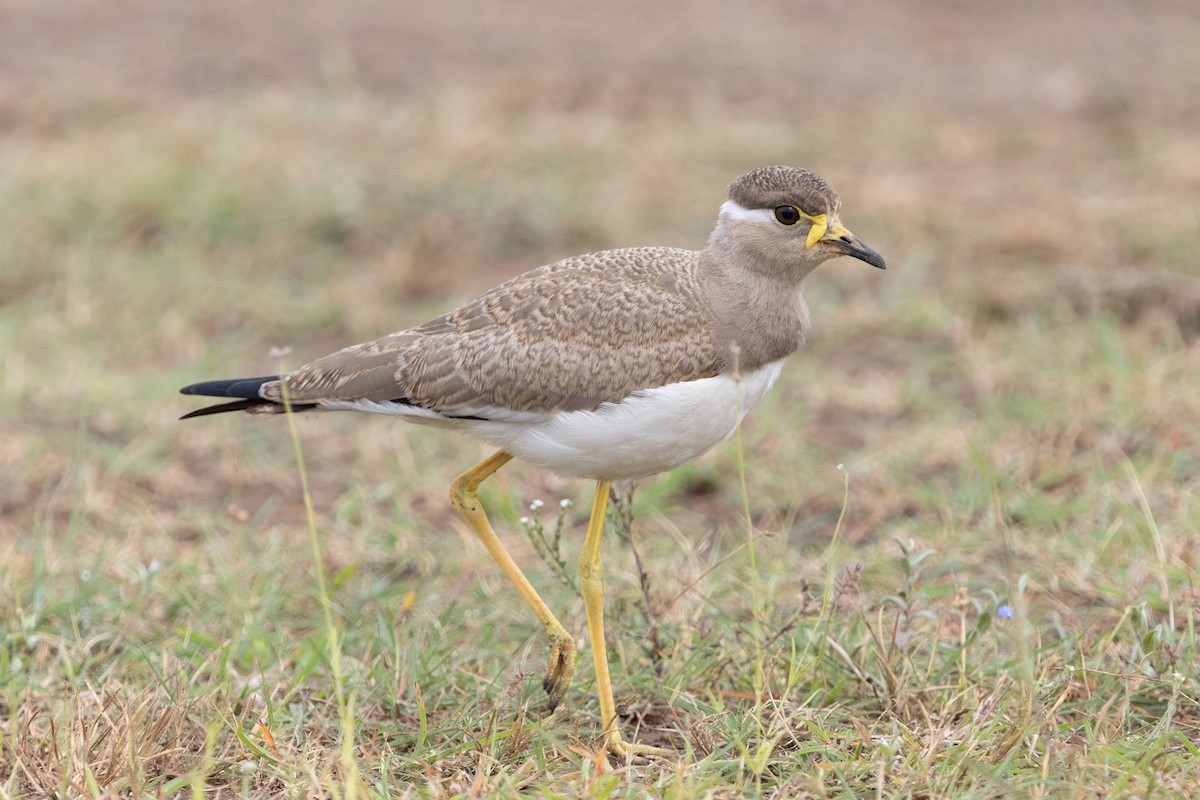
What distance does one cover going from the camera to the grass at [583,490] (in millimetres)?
3580

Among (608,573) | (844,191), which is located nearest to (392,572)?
(608,573)

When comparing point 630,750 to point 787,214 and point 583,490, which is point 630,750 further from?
point 583,490

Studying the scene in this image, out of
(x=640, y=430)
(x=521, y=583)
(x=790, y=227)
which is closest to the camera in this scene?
(x=640, y=430)

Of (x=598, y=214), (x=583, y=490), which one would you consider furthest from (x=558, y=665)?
(x=598, y=214)

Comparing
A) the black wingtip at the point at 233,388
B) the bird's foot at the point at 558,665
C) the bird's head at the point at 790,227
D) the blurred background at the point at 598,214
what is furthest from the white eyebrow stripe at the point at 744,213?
the black wingtip at the point at 233,388

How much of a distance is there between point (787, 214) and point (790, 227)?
0.04 m

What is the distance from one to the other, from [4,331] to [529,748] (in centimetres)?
438

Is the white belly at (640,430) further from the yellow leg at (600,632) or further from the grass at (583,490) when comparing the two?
the grass at (583,490)

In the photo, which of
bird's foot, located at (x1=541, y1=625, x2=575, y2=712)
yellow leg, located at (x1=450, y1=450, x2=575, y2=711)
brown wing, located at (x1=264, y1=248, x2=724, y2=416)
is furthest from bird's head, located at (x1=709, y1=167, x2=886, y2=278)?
bird's foot, located at (x1=541, y1=625, x2=575, y2=712)

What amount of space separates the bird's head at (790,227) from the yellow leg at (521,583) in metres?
0.95

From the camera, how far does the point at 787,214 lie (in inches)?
156

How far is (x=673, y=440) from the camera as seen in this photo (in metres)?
3.69

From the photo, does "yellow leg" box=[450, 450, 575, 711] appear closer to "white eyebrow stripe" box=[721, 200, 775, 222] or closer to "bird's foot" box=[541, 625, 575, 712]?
"bird's foot" box=[541, 625, 575, 712]

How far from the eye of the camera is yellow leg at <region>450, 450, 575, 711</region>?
3869 millimetres
